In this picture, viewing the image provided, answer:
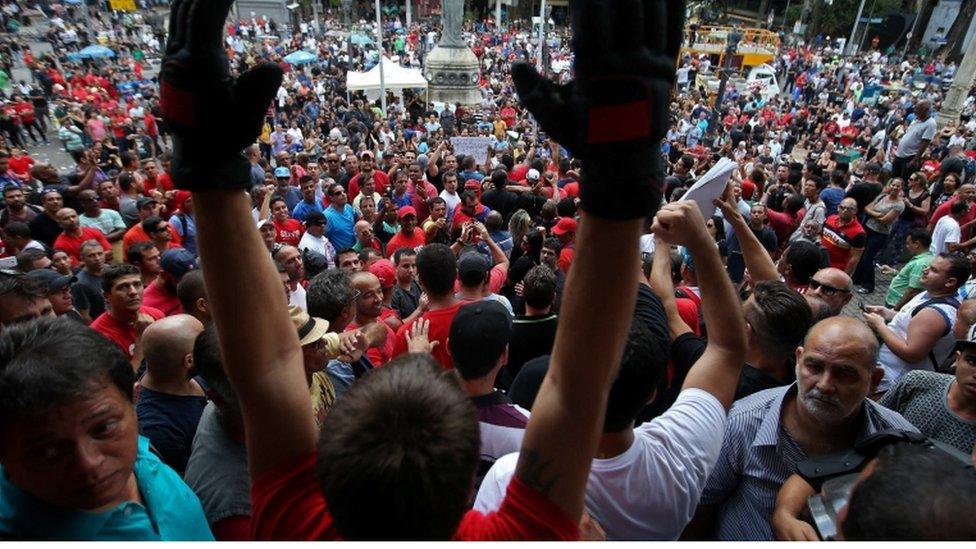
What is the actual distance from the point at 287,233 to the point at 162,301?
2.45 metres

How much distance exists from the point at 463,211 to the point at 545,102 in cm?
706

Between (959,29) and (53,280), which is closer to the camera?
(53,280)

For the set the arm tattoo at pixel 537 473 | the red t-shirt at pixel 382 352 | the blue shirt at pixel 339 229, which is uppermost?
the arm tattoo at pixel 537 473

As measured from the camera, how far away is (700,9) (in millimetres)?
43625

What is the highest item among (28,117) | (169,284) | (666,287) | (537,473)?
(537,473)

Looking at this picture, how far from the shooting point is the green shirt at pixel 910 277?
5.89 metres

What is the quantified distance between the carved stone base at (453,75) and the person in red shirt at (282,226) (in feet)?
53.9

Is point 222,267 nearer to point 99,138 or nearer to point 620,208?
point 620,208

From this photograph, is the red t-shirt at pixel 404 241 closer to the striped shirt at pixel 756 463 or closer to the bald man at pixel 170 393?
the bald man at pixel 170 393

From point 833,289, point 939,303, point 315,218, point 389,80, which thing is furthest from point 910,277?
point 389,80

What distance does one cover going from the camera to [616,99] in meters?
0.91

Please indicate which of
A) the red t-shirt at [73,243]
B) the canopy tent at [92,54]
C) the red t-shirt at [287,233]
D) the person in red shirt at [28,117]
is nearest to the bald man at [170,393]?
the red t-shirt at [73,243]

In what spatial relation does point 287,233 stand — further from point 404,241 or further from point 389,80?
point 389,80

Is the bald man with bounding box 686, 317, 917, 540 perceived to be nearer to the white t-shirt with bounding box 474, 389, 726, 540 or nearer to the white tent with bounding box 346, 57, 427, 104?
the white t-shirt with bounding box 474, 389, 726, 540
